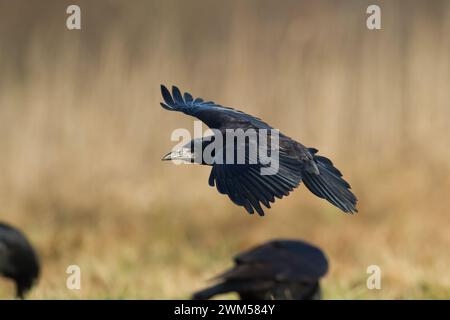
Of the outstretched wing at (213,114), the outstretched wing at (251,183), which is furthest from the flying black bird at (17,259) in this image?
the outstretched wing at (251,183)

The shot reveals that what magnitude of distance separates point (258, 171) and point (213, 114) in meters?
0.62

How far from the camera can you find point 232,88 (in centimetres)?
789

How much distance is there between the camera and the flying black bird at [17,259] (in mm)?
5824

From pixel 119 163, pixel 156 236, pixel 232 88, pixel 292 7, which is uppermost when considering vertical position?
pixel 292 7

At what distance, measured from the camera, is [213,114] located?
4.37 m

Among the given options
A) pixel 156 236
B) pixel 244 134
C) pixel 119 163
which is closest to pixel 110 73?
pixel 119 163

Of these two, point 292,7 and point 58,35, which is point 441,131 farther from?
point 58,35

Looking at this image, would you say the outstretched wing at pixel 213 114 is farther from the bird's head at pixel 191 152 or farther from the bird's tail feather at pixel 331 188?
the bird's tail feather at pixel 331 188

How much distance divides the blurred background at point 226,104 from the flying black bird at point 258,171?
252cm

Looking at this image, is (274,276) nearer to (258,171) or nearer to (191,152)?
(191,152)

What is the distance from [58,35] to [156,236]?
2076mm

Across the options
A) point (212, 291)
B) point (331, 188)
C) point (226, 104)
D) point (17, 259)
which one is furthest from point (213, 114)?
point (226, 104)

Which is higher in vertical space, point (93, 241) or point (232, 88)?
point (232, 88)

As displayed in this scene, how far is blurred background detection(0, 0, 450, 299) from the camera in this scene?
7270 mm
